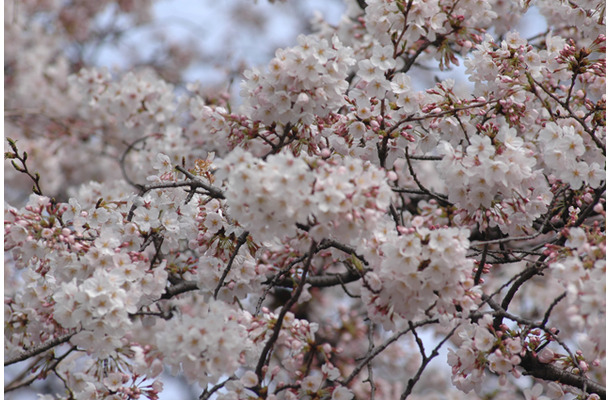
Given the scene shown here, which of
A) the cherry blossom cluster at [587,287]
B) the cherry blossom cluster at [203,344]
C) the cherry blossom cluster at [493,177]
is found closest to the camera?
the cherry blossom cluster at [587,287]

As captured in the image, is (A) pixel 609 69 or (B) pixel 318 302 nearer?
(A) pixel 609 69

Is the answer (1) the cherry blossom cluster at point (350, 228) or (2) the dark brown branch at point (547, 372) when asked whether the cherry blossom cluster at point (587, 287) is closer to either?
(1) the cherry blossom cluster at point (350, 228)

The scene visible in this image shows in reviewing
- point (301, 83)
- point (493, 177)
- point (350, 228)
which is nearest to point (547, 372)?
point (493, 177)

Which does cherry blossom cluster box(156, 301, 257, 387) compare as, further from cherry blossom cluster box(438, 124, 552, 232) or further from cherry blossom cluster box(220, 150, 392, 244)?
cherry blossom cluster box(438, 124, 552, 232)

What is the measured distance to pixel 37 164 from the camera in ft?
25.0

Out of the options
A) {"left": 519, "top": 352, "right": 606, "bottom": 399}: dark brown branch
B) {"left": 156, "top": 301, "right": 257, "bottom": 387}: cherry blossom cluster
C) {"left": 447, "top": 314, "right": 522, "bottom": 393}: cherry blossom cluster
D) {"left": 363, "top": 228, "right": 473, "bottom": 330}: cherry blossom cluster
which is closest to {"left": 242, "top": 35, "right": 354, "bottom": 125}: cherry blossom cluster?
{"left": 363, "top": 228, "right": 473, "bottom": 330}: cherry blossom cluster

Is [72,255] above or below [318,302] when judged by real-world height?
below

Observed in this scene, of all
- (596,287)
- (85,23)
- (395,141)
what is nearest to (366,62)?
(395,141)

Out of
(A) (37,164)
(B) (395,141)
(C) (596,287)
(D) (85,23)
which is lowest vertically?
(C) (596,287)

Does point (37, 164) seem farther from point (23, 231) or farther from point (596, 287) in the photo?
point (596, 287)

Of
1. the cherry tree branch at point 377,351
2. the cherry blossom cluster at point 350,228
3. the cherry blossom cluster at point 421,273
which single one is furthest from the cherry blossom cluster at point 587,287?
the cherry tree branch at point 377,351

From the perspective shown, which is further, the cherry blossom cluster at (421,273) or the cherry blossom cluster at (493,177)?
the cherry blossom cluster at (493,177)

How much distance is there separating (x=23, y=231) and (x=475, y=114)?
207 cm

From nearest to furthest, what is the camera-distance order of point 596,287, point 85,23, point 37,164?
point 596,287
point 37,164
point 85,23
